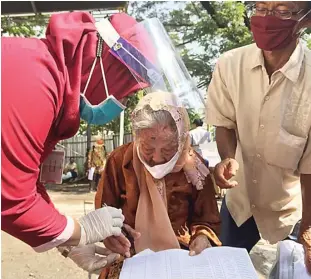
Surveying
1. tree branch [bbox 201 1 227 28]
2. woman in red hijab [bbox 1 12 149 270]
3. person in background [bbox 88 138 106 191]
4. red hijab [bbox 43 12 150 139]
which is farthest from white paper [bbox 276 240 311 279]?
person in background [bbox 88 138 106 191]

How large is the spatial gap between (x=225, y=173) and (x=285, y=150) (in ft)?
0.88

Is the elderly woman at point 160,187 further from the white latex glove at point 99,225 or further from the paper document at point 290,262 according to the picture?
the paper document at point 290,262

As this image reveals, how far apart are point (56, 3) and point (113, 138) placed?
8.17 metres

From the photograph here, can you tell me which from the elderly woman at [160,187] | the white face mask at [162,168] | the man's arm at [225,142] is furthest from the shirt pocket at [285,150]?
the white face mask at [162,168]

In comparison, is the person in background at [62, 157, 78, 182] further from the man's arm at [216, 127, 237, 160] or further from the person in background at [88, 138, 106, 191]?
the man's arm at [216, 127, 237, 160]

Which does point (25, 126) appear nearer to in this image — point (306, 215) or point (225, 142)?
point (225, 142)

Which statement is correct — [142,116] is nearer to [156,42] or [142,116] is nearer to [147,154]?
[147,154]

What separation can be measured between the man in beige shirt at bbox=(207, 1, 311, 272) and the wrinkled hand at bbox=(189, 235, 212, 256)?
206 mm

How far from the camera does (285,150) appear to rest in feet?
6.71

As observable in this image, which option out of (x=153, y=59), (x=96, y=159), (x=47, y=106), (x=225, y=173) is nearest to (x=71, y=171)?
(x=96, y=159)

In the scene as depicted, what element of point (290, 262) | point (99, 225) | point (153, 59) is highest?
point (153, 59)

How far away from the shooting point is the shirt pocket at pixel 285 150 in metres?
A: 2.03

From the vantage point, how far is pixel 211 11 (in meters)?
10.3

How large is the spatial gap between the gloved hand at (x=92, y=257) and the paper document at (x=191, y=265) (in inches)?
2.8
